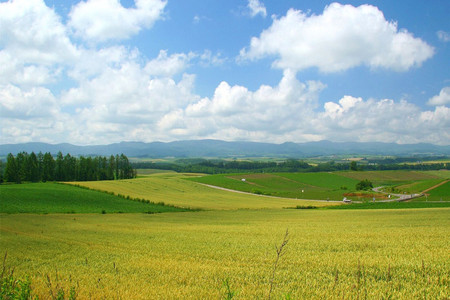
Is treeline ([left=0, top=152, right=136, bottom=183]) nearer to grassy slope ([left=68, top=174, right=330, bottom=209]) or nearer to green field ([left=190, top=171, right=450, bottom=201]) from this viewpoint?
grassy slope ([left=68, top=174, right=330, bottom=209])

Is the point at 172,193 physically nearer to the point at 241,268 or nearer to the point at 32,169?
the point at 32,169

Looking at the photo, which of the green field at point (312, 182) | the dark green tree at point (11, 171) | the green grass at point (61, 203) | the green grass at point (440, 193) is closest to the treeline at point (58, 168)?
the dark green tree at point (11, 171)

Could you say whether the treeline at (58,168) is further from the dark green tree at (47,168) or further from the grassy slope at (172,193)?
the grassy slope at (172,193)

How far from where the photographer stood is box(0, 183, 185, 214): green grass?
134ft

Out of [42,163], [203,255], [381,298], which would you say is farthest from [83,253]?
[42,163]

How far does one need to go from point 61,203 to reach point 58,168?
223 feet

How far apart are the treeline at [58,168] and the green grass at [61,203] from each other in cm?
4896

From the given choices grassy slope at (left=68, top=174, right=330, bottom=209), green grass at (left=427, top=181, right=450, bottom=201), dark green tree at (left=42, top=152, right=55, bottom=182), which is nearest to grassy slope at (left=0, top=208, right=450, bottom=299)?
grassy slope at (left=68, top=174, right=330, bottom=209)

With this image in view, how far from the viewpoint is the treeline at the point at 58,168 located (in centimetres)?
9294

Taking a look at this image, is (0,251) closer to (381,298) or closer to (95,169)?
(381,298)

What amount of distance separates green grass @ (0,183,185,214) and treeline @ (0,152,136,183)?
49.0 m

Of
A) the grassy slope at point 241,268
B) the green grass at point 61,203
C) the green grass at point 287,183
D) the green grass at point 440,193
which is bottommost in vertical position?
the green grass at point 287,183

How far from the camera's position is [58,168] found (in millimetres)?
106000

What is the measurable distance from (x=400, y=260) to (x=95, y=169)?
120 m
